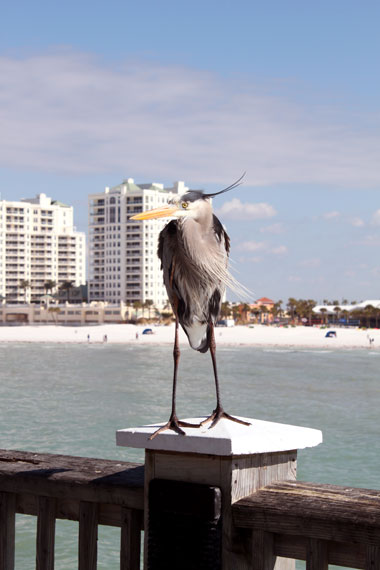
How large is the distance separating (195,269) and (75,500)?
1.24 metres

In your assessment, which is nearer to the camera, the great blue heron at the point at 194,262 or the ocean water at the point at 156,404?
the great blue heron at the point at 194,262

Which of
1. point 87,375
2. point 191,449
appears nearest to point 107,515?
point 191,449

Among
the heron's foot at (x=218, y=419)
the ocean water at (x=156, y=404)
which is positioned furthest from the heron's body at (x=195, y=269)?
the ocean water at (x=156, y=404)

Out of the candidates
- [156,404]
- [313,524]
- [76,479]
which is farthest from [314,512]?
[156,404]

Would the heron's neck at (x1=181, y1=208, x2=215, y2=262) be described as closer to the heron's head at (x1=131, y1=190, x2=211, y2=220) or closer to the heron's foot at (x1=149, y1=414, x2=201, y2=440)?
the heron's head at (x1=131, y1=190, x2=211, y2=220)

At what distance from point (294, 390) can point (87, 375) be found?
21.0 meters

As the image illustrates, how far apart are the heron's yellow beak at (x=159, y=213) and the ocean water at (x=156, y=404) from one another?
41.8 ft

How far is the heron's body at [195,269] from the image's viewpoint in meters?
3.64

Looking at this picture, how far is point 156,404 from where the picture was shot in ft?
146

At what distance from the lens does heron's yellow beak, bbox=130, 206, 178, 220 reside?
11.3 ft

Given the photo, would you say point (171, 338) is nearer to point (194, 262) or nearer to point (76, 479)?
point (194, 262)

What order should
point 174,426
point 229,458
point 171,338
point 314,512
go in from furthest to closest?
point 171,338 → point 174,426 → point 229,458 → point 314,512

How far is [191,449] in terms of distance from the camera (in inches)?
117

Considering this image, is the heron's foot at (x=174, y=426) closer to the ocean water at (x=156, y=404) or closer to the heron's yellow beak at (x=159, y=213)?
the heron's yellow beak at (x=159, y=213)
